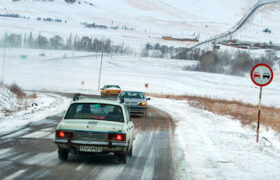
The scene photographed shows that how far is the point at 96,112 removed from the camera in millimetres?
9930

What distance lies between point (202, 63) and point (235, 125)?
385ft

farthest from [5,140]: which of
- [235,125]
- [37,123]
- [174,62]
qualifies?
[174,62]

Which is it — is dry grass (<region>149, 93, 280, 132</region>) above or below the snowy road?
below

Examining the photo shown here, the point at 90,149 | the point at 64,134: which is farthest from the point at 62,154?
the point at 90,149

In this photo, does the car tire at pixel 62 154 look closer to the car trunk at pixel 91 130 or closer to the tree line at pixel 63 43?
the car trunk at pixel 91 130

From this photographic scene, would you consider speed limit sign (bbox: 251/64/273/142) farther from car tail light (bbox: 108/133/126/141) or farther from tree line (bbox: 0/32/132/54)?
tree line (bbox: 0/32/132/54)

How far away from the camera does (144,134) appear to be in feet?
52.9

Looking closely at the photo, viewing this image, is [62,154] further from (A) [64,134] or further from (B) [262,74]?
(B) [262,74]

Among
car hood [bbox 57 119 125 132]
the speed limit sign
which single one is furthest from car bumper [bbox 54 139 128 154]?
the speed limit sign

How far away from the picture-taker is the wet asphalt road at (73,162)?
26.3ft

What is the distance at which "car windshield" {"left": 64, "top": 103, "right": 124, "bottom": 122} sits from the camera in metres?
9.72

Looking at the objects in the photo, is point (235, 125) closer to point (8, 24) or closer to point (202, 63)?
point (202, 63)

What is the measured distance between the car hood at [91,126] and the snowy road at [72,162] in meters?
0.81

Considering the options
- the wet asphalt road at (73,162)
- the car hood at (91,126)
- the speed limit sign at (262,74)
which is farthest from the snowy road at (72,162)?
the speed limit sign at (262,74)
